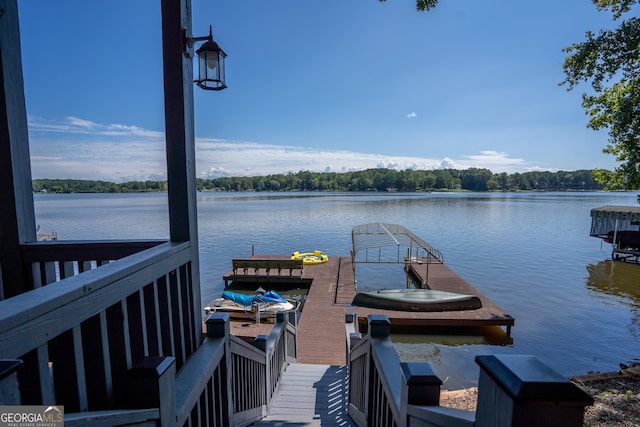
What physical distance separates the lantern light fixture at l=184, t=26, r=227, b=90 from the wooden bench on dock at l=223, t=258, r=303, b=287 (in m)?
13.2

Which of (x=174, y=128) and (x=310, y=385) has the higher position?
(x=174, y=128)

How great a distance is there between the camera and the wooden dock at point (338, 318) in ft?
27.8

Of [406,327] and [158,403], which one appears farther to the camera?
[406,327]

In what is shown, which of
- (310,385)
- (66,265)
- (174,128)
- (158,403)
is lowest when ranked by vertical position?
(310,385)

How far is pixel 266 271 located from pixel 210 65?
14.4 meters

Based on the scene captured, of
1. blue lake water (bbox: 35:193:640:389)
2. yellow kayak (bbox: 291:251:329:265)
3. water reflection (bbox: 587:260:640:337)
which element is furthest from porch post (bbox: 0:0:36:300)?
water reflection (bbox: 587:260:640:337)

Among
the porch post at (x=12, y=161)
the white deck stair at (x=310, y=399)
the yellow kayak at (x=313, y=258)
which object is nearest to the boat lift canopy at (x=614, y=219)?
the yellow kayak at (x=313, y=258)

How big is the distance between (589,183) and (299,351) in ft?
549

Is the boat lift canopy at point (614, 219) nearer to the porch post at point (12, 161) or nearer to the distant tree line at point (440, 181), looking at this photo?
the porch post at point (12, 161)

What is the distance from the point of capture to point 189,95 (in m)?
2.30

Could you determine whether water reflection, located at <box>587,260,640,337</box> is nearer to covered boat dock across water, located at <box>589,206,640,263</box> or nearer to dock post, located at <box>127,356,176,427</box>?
covered boat dock across water, located at <box>589,206,640,263</box>

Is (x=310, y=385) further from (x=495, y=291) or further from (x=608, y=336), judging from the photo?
(x=495, y=291)

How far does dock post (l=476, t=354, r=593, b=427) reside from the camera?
2.52 feet

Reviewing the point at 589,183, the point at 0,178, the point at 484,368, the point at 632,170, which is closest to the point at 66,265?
the point at 0,178
